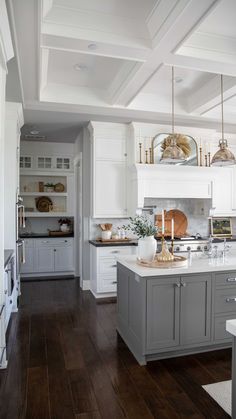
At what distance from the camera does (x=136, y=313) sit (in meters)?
2.71

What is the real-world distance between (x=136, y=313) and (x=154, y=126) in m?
3.26

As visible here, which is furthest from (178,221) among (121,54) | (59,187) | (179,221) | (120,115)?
(121,54)

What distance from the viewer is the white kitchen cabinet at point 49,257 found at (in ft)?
19.5

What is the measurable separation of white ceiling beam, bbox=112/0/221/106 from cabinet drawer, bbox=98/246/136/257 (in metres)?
2.36

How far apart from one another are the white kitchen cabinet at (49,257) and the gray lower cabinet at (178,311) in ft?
12.5

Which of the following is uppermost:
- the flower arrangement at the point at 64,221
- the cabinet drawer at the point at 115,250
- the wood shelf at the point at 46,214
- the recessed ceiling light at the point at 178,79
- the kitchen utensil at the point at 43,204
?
the recessed ceiling light at the point at 178,79

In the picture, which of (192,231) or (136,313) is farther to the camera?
(192,231)

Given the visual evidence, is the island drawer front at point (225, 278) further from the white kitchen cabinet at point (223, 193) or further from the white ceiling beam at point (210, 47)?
the white kitchen cabinet at point (223, 193)

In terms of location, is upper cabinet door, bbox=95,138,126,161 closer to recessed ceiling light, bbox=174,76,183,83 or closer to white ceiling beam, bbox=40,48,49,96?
white ceiling beam, bbox=40,48,49,96

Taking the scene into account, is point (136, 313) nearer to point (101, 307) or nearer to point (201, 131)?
point (101, 307)

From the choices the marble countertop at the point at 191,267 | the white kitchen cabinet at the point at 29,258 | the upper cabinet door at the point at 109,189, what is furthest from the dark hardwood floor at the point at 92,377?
the white kitchen cabinet at the point at 29,258

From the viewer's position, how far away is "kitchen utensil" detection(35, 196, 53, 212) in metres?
6.57

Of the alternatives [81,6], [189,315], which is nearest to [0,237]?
[189,315]

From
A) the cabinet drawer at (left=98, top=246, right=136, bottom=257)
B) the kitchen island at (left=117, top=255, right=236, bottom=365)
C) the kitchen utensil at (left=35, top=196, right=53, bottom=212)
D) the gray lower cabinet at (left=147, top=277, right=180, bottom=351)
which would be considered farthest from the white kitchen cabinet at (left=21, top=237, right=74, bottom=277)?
the gray lower cabinet at (left=147, top=277, right=180, bottom=351)
